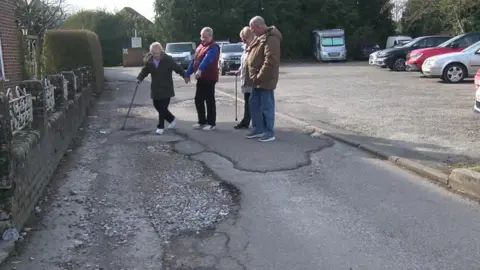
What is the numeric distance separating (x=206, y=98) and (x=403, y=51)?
1875 cm

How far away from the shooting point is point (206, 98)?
381 inches

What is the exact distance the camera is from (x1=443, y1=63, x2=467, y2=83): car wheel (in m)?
17.8

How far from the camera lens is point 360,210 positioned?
17.6 feet

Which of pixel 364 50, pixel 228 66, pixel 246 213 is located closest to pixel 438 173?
pixel 246 213

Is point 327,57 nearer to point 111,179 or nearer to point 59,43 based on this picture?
point 59,43

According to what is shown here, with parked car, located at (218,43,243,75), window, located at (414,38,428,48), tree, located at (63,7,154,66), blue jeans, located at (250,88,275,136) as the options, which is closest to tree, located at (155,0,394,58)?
tree, located at (63,7,154,66)

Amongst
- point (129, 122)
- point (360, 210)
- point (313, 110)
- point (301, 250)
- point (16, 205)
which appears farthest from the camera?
point (313, 110)

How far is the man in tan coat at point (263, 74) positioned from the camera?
8.33 metres

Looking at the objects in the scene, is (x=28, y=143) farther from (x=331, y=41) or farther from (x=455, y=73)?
(x=331, y=41)

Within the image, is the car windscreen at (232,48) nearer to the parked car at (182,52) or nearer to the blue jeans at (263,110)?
the parked car at (182,52)

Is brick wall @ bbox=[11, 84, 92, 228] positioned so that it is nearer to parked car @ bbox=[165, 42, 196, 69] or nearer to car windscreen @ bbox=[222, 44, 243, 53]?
car windscreen @ bbox=[222, 44, 243, 53]

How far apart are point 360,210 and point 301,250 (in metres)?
1.21

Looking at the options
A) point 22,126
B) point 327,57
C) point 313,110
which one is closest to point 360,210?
point 22,126

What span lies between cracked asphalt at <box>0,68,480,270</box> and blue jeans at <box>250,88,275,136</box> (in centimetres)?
49
